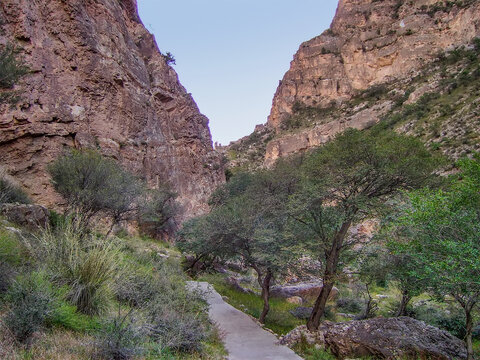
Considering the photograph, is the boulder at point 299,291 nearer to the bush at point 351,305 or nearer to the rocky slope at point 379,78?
the bush at point 351,305

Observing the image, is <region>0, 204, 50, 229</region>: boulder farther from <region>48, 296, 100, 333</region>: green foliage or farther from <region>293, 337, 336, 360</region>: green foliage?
<region>293, 337, 336, 360</region>: green foliage

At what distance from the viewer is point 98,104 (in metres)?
25.0

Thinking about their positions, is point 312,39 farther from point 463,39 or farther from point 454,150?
point 454,150

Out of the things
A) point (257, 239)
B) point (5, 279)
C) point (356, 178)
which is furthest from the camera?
point (257, 239)

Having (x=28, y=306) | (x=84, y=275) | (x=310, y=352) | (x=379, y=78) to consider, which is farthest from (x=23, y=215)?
(x=379, y=78)

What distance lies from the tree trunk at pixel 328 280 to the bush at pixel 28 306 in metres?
7.64

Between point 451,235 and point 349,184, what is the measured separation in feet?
12.5

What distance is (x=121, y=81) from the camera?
27.4 meters

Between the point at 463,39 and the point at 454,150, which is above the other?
the point at 463,39

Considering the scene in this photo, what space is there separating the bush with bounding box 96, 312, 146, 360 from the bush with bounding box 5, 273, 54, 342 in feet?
2.02

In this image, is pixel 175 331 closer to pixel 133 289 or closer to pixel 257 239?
pixel 133 289

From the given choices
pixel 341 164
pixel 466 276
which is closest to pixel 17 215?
pixel 341 164

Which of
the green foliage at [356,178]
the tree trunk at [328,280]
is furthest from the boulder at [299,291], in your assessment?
the tree trunk at [328,280]

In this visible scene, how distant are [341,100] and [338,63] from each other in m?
10.4
